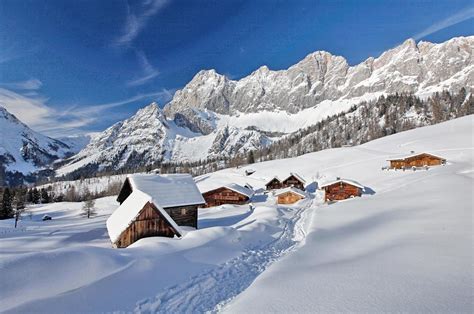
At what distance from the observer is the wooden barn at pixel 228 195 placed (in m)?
75.4

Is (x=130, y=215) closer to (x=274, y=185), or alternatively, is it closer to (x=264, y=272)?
(x=264, y=272)

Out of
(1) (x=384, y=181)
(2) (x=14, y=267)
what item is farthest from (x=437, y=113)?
(2) (x=14, y=267)

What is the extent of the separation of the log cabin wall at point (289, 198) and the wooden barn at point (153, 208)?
3519 centimetres

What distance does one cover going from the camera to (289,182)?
294 feet

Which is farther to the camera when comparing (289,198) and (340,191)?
(289,198)

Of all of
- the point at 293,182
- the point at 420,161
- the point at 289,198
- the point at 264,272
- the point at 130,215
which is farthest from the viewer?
the point at 293,182

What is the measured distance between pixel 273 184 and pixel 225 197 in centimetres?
2275

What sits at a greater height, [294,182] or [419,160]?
[419,160]

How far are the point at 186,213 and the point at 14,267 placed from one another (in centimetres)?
2284

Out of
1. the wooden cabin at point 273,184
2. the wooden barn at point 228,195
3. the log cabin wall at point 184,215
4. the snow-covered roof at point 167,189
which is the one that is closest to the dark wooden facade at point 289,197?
the wooden barn at point 228,195

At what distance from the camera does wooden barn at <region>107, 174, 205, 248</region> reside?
24933 mm

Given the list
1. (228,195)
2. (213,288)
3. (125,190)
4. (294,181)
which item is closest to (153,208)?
(125,190)

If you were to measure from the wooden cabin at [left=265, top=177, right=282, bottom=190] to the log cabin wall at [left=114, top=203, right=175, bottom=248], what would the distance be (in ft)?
227

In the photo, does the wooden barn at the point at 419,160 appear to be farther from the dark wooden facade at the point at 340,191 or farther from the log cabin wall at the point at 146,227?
the log cabin wall at the point at 146,227
